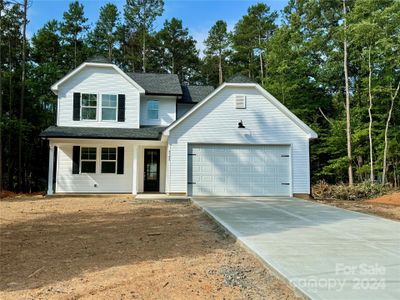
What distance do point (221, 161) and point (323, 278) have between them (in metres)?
11.4

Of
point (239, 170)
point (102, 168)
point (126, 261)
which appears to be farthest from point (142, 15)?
point (126, 261)

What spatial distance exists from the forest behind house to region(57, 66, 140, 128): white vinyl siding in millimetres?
5764

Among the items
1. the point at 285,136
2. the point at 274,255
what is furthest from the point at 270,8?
the point at 274,255

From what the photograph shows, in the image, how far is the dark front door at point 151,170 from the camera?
17641mm

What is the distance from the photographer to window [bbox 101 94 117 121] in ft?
56.8

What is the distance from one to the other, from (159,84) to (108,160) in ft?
16.1

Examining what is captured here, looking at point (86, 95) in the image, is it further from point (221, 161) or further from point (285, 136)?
point (285, 136)

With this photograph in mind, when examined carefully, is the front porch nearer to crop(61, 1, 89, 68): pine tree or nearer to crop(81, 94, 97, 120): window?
crop(81, 94, 97, 120): window

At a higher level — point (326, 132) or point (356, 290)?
point (326, 132)

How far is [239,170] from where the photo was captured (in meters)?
15.5

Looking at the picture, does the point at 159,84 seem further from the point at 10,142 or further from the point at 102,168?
the point at 10,142

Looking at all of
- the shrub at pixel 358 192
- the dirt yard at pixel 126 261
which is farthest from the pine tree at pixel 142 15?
the dirt yard at pixel 126 261

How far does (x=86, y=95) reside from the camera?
1720cm

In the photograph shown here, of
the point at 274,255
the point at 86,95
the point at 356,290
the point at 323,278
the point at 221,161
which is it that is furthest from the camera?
the point at 86,95
